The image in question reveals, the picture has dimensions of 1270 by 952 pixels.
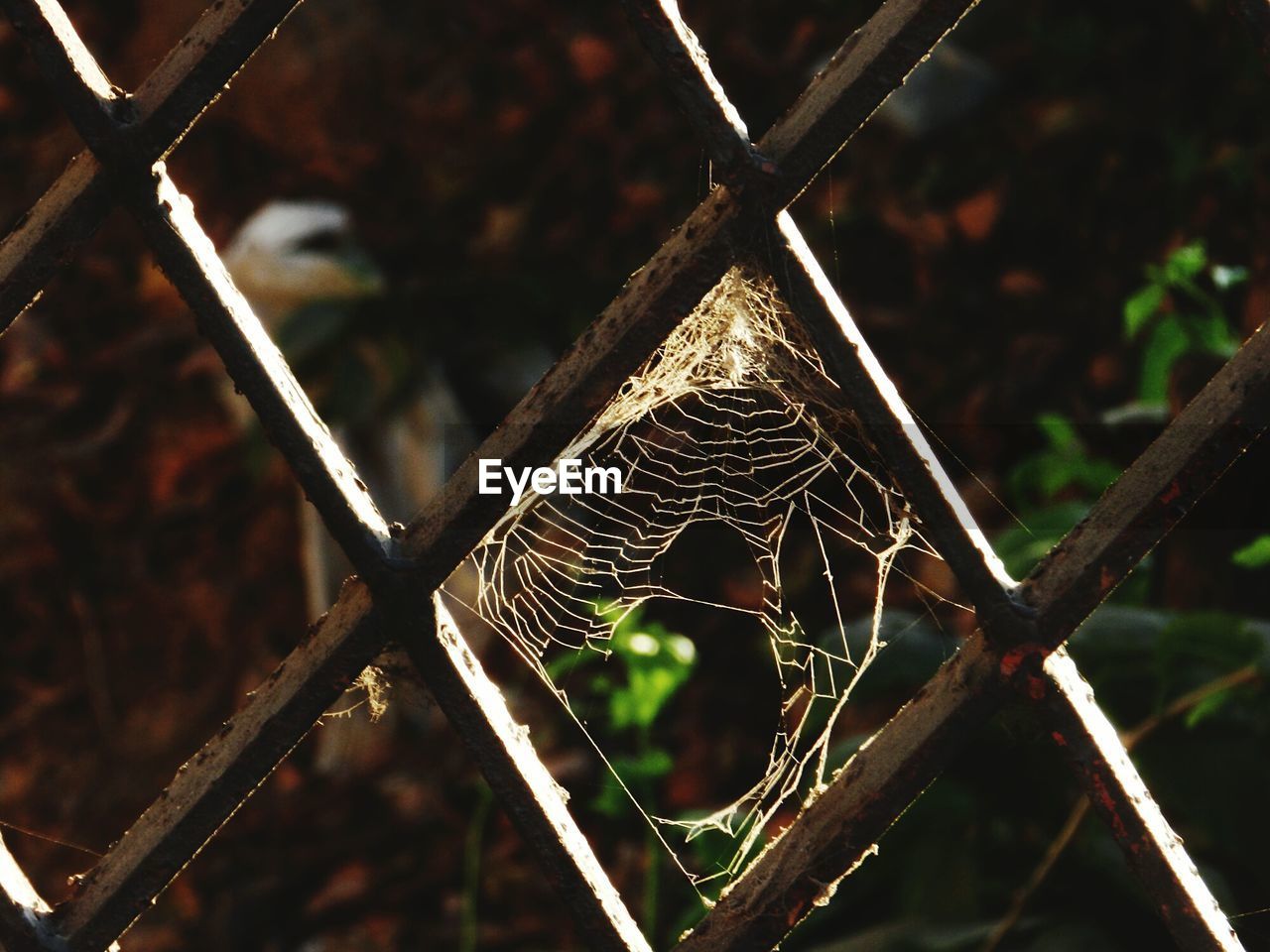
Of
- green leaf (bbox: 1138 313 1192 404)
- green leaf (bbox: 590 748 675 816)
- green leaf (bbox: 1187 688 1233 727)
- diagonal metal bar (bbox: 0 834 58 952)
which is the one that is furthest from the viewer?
green leaf (bbox: 1138 313 1192 404)

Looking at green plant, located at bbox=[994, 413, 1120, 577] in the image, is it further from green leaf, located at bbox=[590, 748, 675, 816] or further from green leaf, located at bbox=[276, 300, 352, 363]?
green leaf, located at bbox=[276, 300, 352, 363]

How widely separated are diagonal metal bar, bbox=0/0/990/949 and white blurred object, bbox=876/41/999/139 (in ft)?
5.25

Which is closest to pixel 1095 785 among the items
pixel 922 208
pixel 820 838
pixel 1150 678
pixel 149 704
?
pixel 820 838

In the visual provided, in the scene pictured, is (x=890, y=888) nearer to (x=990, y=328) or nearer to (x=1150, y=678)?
(x=1150, y=678)

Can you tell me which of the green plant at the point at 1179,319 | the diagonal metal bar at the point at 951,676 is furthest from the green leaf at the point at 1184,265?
the diagonal metal bar at the point at 951,676

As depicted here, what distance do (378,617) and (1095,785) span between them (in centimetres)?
34

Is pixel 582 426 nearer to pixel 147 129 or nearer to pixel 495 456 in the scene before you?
pixel 495 456

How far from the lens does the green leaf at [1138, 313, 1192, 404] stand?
1.18 meters

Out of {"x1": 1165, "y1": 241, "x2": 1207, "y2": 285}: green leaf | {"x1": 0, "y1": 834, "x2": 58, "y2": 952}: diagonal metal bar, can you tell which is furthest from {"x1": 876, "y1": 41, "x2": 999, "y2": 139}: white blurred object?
{"x1": 0, "y1": 834, "x2": 58, "y2": 952}: diagonal metal bar

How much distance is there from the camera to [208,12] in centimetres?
54

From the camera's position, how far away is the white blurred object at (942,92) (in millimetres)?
1998

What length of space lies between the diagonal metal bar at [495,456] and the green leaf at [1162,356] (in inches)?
30.9

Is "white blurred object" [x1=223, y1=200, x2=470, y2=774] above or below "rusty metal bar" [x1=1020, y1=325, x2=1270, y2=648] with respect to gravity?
above

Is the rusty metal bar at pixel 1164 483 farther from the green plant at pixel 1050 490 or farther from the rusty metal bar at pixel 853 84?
the green plant at pixel 1050 490
